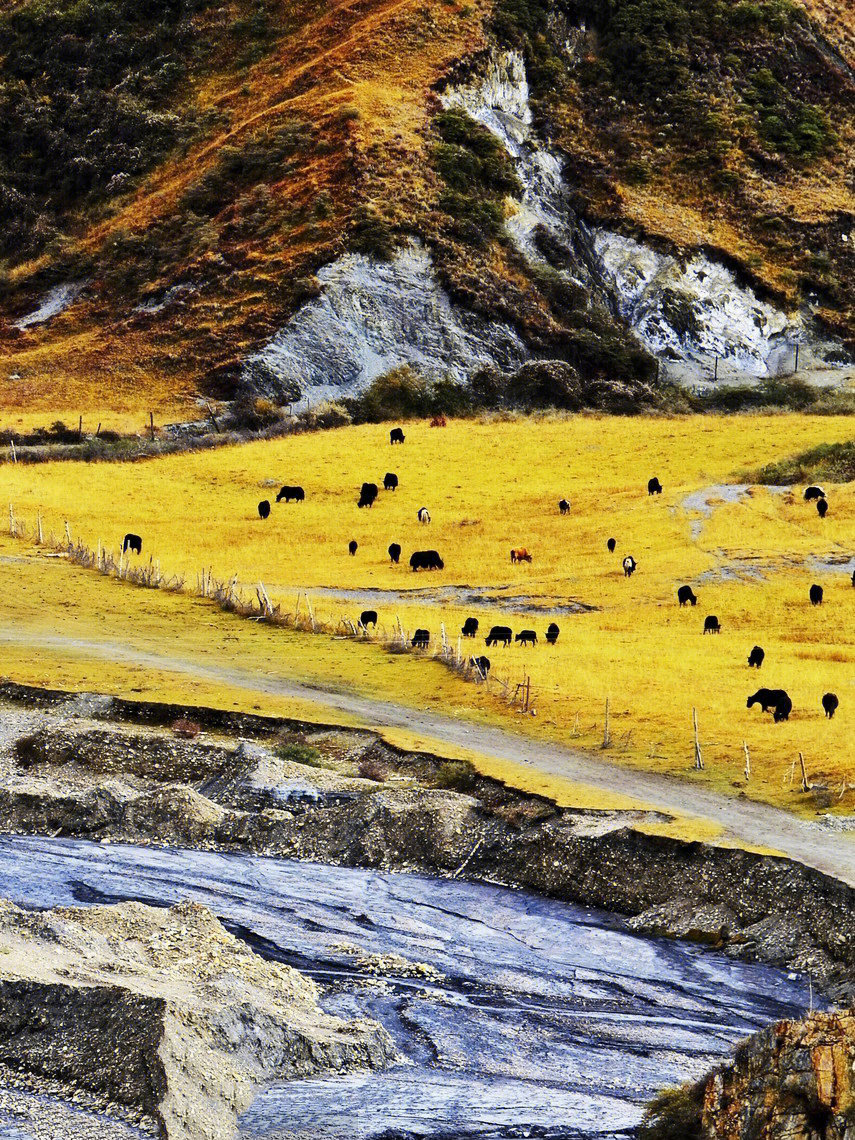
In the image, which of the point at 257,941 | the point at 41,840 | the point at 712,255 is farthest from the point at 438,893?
the point at 712,255

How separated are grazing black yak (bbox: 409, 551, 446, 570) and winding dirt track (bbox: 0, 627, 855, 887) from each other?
1697 cm

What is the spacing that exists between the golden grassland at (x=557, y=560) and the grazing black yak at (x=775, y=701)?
476 millimetres

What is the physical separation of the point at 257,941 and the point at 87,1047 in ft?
26.4

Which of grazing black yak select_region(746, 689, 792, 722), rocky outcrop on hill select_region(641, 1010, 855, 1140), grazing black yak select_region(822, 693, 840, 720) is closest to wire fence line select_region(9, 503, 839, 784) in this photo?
grazing black yak select_region(746, 689, 792, 722)

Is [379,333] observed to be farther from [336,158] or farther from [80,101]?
[80,101]

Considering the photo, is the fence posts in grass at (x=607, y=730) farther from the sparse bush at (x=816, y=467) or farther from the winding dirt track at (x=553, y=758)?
the sparse bush at (x=816, y=467)

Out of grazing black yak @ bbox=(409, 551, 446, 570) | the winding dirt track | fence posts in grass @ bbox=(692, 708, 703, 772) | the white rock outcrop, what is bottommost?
the winding dirt track

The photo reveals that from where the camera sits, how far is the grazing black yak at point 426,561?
68000 mm

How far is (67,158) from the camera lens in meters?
135

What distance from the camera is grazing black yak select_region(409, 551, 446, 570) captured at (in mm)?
68000

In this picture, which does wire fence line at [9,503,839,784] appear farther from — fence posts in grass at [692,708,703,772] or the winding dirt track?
the winding dirt track

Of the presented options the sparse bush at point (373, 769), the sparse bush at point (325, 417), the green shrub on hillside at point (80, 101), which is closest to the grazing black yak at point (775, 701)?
the sparse bush at point (373, 769)

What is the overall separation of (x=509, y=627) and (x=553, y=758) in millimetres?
15610

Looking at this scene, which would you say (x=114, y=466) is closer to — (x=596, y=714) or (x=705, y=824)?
(x=596, y=714)
